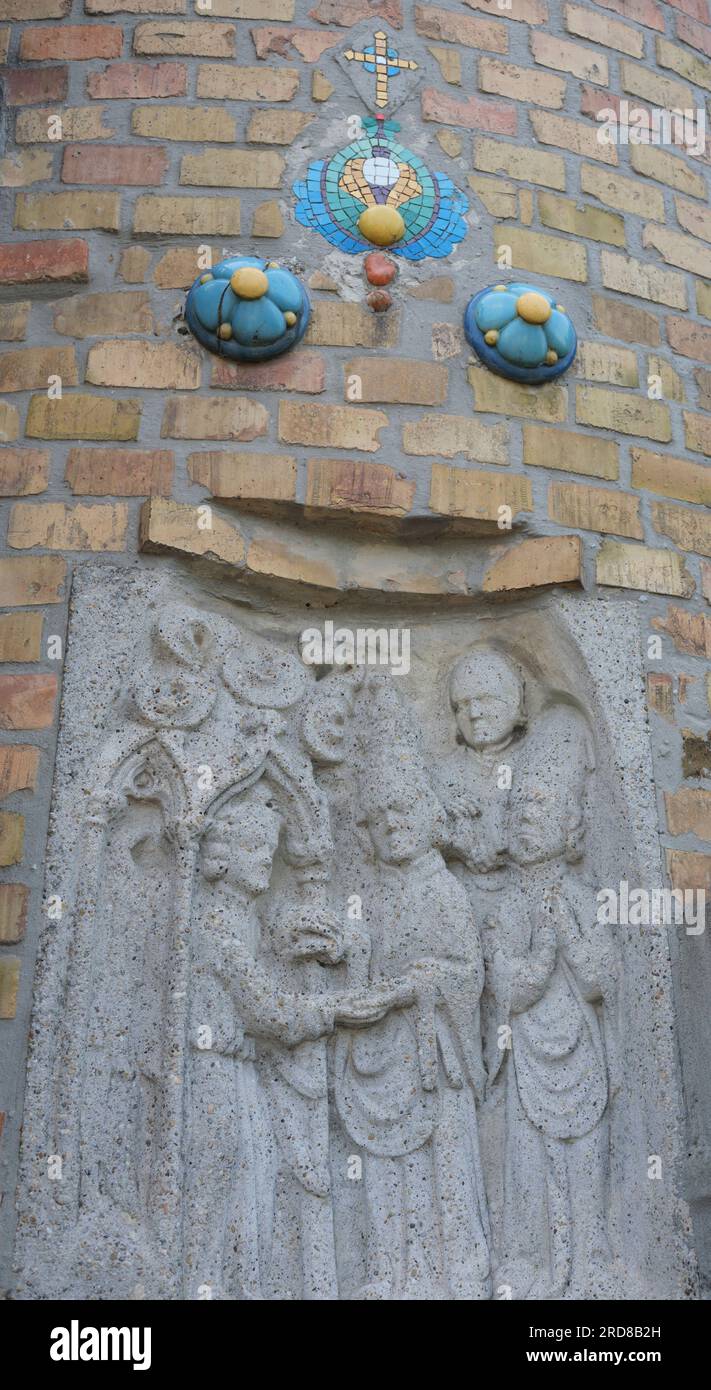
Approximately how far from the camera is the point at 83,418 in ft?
11.2

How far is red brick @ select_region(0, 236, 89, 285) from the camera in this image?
353 centimetres

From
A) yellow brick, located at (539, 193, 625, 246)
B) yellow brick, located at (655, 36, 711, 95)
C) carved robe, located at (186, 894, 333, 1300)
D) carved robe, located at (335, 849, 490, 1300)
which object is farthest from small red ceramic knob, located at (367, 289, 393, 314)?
carved robe, located at (186, 894, 333, 1300)

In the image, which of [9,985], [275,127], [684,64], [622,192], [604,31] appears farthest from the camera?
[684,64]

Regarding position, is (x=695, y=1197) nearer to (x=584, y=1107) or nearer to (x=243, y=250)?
(x=584, y=1107)

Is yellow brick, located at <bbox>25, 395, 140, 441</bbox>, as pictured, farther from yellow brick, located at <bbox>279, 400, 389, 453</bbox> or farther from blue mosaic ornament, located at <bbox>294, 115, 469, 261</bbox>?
blue mosaic ornament, located at <bbox>294, 115, 469, 261</bbox>

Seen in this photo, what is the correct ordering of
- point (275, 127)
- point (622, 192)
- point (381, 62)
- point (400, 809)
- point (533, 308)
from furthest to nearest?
point (622, 192)
point (381, 62)
point (275, 127)
point (533, 308)
point (400, 809)

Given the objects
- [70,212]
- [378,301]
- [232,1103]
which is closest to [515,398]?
[378,301]

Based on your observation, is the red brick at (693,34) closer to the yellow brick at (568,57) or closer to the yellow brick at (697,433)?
the yellow brick at (568,57)

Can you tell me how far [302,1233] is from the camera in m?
3.03

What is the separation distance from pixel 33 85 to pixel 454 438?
49.8 inches

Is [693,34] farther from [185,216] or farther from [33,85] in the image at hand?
[33,85]
